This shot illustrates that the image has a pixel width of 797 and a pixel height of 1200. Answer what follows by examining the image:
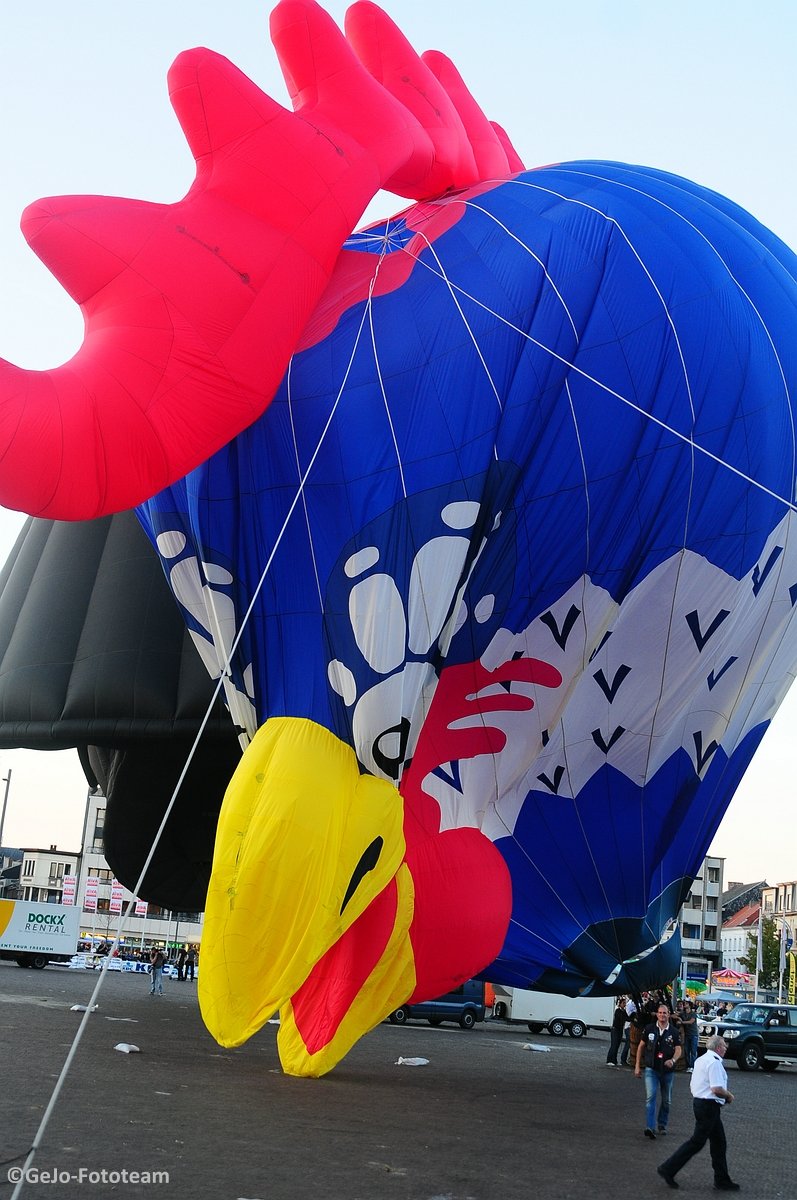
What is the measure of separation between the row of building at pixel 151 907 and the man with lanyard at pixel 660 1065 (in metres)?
45.9

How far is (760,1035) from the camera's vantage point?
21.4 metres

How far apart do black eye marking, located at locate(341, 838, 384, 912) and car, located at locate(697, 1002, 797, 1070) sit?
14300mm

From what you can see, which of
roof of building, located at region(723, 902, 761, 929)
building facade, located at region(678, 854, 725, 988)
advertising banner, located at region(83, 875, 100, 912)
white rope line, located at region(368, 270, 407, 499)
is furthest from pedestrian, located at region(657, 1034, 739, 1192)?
roof of building, located at region(723, 902, 761, 929)

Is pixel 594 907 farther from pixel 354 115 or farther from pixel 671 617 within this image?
pixel 354 115

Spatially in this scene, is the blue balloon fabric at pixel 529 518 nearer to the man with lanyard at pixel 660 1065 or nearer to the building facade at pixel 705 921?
the man with lanyard at pixel 660 1065

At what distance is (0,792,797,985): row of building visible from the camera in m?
67.5

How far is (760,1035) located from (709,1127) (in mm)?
14495

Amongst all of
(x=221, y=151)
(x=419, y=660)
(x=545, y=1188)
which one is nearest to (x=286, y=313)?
Answer: (x=221, y=151)

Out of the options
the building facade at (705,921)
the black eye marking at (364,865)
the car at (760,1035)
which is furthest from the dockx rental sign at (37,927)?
the building facade at (705,921)

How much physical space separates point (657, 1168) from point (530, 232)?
24.2 feet

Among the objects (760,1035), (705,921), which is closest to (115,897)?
(705,921)

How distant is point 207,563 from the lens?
10.6m

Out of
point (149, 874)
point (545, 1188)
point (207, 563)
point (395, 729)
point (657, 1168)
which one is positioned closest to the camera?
point (545, 1188)

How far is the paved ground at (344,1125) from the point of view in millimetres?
7117
